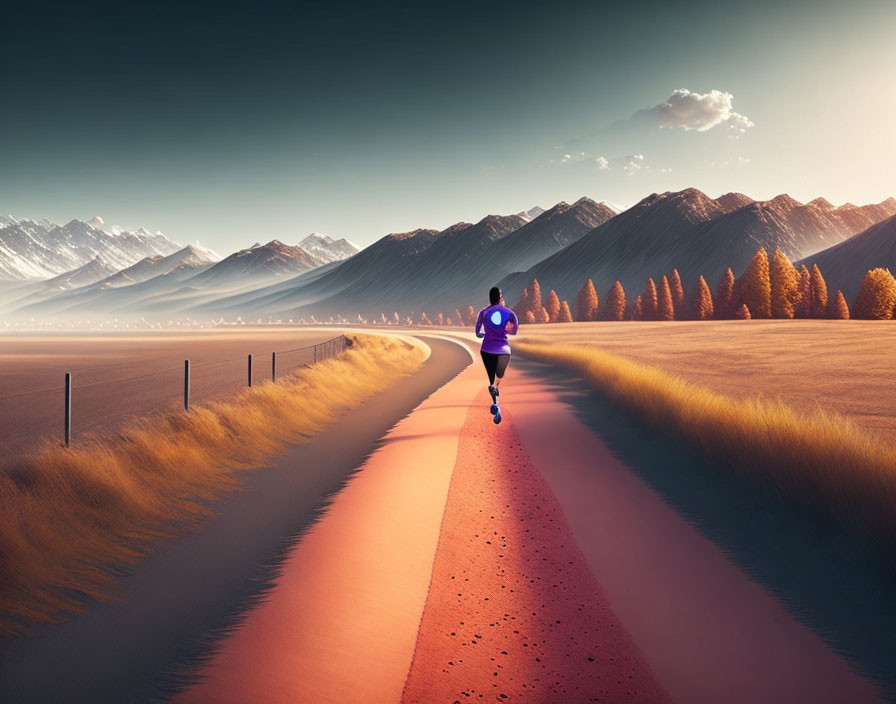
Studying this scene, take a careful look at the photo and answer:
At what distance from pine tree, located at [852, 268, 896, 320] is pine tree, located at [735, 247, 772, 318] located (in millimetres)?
14546

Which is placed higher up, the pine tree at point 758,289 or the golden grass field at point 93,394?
the pine tree at point 758,289

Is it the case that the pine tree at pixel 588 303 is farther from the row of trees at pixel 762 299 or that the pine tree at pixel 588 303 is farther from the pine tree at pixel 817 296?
the pine tree at pixel 817 296

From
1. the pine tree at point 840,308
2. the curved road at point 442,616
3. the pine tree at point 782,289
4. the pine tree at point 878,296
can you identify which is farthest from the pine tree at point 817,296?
the curved road at point 442,616

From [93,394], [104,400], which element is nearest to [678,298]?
[93,394]

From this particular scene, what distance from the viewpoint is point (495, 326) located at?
11.9 metres

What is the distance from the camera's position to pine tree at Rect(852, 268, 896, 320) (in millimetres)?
97875

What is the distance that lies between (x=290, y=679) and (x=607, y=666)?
7.59 ft

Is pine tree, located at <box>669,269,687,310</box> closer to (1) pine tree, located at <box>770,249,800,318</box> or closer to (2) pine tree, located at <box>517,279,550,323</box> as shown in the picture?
(1) pine tree, located at <box>770,249,800,318</box>

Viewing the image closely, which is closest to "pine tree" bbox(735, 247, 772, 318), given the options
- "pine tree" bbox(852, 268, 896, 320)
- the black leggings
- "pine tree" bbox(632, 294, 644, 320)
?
"pine tree" bbox(852, 268, 896, 320)

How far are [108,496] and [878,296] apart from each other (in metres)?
116

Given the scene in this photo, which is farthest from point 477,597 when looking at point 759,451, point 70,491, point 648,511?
point 759,451

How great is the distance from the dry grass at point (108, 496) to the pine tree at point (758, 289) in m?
115

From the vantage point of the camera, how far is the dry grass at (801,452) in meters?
7.39

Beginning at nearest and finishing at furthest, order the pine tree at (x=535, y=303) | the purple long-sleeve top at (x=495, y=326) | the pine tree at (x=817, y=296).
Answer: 1. the purple long-sleeve top at (x=495, y=326)
2. the pine tree at (x=817, y=296)
3. the pine tree at (x=535, y=303)
